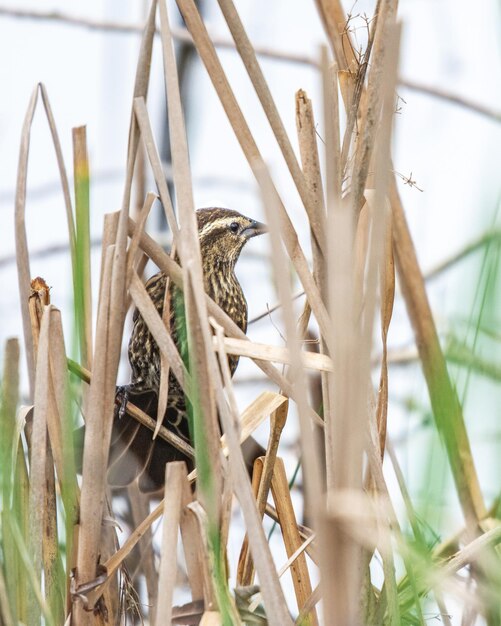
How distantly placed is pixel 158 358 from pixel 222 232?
20.7 inches

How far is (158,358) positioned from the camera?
276 centimetres

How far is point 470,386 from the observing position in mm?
1419

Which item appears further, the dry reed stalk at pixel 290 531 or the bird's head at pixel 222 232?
the bird's head at pixel 222 232

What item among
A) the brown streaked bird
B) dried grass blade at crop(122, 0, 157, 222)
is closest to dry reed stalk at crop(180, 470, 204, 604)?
dried grass blade at crop(122, 0, 157, 222)

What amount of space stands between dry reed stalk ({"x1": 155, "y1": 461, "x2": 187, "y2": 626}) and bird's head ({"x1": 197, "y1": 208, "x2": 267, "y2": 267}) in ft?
5.13

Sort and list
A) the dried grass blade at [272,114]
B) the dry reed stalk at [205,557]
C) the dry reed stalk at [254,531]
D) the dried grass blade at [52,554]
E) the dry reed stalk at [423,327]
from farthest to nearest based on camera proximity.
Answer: the dry reed stalk at [423,327] < the dried grass blade at [52,554] < the dried grass blade at [272,114] < the dry reed stalk at [205,557] < the dry reed stalk at [254,531]

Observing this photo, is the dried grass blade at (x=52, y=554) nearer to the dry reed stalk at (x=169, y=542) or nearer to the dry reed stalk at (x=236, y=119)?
the dry reed stalk at (x=169, y=542)

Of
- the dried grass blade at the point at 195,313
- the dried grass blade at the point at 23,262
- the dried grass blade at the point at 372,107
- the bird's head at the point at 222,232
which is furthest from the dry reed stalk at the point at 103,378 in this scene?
the bird's head at the point at 222,232

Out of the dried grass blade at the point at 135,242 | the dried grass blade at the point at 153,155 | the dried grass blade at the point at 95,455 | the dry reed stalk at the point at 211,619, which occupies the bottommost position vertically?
the dry reed stalk at the point at 211,619

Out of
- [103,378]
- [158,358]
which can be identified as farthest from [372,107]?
[158,358]

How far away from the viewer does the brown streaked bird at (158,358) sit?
Result: 7.70 feet

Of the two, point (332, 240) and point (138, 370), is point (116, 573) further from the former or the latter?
point (138, 370)

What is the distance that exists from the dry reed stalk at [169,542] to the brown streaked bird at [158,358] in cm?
58

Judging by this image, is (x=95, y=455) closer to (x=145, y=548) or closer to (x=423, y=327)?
(x=145, y=548)
